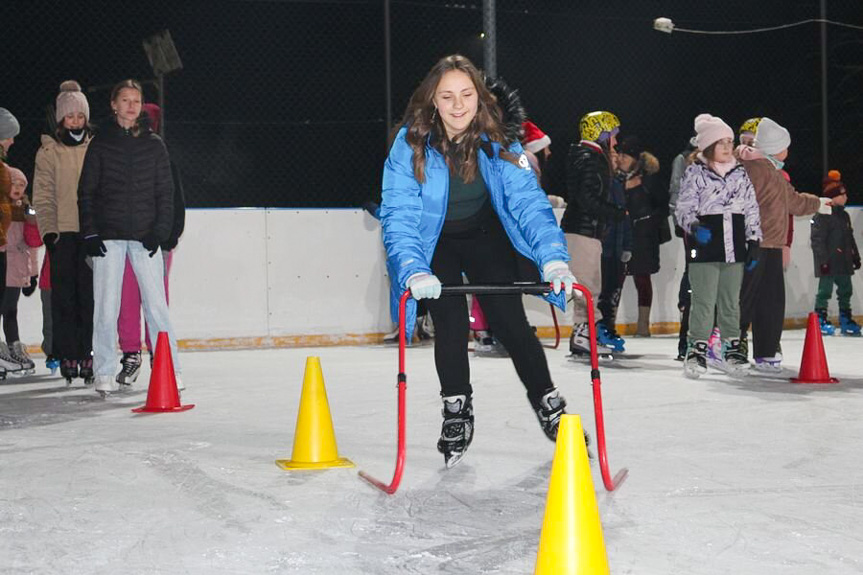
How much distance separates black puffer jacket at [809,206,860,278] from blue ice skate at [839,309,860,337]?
0.32 m

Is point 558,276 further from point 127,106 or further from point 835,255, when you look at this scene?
point 835,255

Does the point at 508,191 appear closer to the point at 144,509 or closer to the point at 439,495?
the point at 439,495

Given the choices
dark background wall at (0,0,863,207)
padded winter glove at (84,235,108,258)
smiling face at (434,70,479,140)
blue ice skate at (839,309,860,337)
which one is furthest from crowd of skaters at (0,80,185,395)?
blue ice skate at (839,309,860,337)

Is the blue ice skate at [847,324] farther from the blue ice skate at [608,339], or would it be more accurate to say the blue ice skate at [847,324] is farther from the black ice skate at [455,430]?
the black ice skate at [455,430]

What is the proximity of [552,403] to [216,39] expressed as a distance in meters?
11.1

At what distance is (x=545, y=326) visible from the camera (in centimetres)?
1009

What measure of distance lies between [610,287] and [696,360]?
1540 millimetres

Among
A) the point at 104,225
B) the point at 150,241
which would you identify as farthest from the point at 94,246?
the point at 150,241

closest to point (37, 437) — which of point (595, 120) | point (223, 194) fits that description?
point (595, 120)

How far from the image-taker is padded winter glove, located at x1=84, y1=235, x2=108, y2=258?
5.90 m

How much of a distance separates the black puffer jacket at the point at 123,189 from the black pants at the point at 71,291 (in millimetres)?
512

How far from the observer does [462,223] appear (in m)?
3.94

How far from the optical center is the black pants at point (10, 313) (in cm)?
750

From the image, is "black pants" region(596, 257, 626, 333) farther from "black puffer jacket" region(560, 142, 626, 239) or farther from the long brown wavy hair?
the long brown wavy hair
